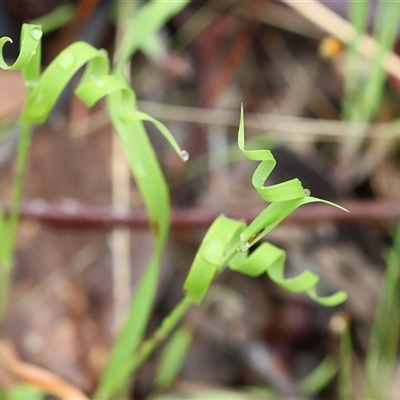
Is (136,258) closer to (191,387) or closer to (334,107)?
(191,387)

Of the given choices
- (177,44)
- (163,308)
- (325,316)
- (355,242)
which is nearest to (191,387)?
(163,308)

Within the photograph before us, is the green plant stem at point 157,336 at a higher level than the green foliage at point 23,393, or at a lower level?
higher

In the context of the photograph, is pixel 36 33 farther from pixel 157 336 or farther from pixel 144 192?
pixel 157 336

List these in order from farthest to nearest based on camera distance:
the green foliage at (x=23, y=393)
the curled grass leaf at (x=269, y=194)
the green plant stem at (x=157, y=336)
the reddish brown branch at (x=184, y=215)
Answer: the reddish brown branch at (x=184, y=215)
the green foliage at (x=23, y=393)
the green plant stem at (x=157, y=336)
the curled grass leaf at (x=269, y=194)

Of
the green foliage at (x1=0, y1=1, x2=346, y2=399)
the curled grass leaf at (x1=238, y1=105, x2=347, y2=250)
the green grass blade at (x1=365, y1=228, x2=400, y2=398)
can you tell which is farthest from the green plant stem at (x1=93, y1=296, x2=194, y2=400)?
the green grass blade at (x1=365, y1=228, x2=400, y2=398)

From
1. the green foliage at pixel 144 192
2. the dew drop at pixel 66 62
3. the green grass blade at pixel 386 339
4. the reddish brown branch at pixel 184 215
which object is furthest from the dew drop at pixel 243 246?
the green grass blade at pixel 386 339

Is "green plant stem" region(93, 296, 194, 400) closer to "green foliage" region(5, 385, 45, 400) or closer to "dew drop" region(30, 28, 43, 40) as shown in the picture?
"green foliage" region(5, 385, 45, 400)

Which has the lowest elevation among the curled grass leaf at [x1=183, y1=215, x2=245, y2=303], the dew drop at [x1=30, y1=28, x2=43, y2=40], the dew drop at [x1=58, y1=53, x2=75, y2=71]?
the curled grass leaf at [x1=183, y1=215, x2=245, y2=303]

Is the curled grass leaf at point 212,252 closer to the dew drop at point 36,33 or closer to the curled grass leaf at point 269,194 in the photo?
the curled grass leaf at point 269,194
